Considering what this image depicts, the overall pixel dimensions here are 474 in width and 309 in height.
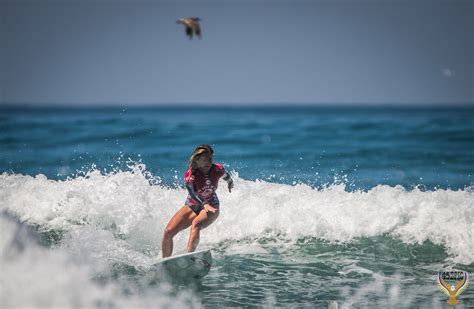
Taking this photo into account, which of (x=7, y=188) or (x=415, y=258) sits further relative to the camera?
(x=7, y=188)

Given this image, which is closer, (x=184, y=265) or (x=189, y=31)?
(x=184, y=265)

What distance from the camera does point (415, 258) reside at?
332 inches

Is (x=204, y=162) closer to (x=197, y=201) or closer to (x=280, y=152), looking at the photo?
(x=197, y=201)

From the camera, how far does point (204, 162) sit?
6.86 metres

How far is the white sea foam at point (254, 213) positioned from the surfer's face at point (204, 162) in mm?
2108

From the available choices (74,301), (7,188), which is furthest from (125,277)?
(7,188)

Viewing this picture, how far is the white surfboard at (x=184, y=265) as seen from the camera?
666 cm

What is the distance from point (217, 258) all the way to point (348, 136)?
17.6 metres

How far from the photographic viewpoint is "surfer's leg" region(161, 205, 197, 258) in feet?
22.9

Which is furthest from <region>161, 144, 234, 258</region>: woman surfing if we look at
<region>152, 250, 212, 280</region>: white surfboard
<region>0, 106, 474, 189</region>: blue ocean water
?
<region>0, 106, 474, 189</region>: blue ocean water

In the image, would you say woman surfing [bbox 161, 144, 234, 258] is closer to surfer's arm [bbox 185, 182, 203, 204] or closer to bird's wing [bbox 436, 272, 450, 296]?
surfer's arm [bbox 185, 182, 203, 204]

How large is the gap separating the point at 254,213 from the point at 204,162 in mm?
3513

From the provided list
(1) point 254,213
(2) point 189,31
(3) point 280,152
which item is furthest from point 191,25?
(3) point 280,152

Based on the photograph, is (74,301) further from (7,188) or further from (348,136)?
(348,136)
